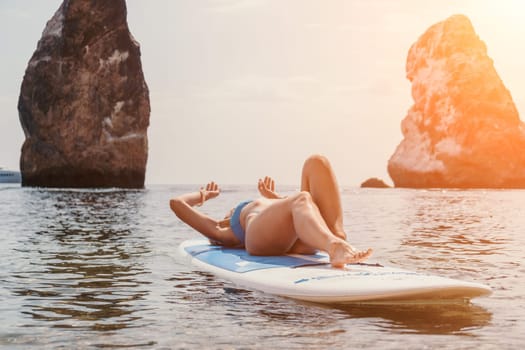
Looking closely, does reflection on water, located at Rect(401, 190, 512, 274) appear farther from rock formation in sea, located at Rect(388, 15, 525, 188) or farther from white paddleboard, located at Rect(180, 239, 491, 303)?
rock formation in sea, located at Rect(388, 15, 525, 188)

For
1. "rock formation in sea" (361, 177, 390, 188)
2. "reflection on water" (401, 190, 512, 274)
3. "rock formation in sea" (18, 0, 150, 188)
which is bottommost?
"rock formation in sea" (361, 177, 390, 188)

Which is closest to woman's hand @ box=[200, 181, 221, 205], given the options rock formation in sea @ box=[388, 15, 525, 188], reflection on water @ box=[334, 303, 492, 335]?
reflection on water @ box=[334, 303, 492, 335]

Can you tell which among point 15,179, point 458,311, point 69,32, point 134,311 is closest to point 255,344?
point 134,311

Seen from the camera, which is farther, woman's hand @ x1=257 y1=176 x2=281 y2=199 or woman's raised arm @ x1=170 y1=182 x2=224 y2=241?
woman's raised arm @ x1=170 y1=182 x2=224 y2=241

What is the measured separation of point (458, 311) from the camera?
550 cm

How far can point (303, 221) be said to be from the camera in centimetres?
623

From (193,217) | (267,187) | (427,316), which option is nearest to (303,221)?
(427,316)

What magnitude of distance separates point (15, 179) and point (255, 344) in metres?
121

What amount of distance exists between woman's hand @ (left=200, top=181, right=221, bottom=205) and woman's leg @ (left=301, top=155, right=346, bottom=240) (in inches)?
92.6

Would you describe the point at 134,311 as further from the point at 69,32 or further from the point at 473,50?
the point at 473,50

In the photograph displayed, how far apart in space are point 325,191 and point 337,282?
116cm

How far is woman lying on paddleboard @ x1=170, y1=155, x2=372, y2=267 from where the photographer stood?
234 inches

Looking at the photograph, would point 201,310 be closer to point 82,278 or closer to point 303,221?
point 303,221

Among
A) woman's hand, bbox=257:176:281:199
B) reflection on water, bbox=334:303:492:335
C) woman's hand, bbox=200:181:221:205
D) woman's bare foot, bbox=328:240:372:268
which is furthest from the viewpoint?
woman's hand, bbox=200:181:221:205
